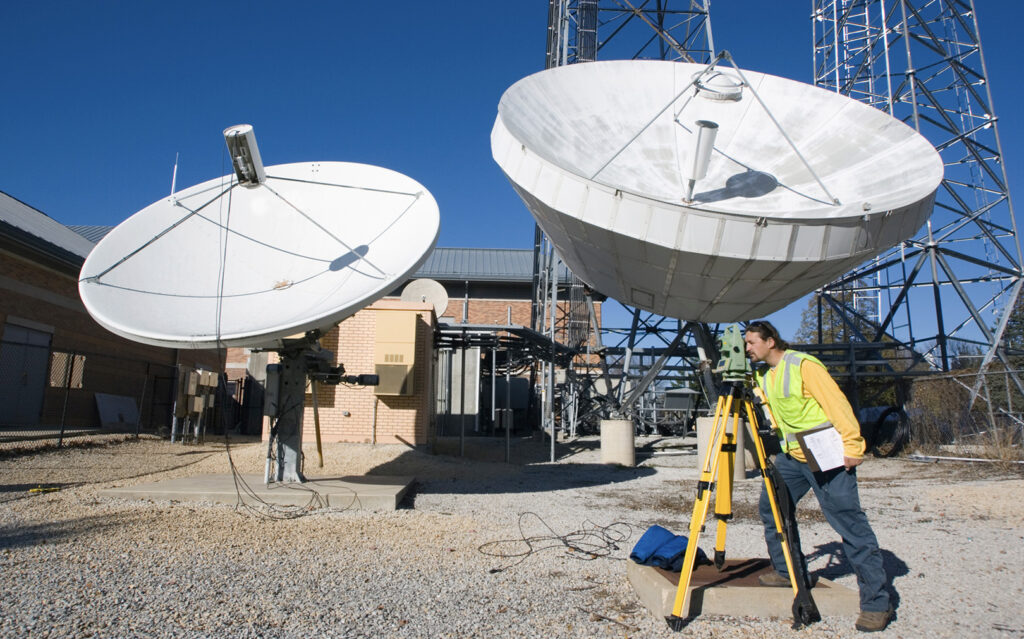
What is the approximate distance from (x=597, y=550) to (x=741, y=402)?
254 cm

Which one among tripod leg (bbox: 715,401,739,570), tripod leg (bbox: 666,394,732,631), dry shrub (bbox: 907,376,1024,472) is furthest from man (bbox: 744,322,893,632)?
dry shrub (bbox: 907,376,1024,472)

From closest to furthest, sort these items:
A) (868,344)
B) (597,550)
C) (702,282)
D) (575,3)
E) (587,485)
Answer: (597,550)
(702,282)
(587,485)
(868,344)
(575,3)

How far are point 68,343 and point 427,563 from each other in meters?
15.9

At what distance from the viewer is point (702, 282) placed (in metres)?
9.29

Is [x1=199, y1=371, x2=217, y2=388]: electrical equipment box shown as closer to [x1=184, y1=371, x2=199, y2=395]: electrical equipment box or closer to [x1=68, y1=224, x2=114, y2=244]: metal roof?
[x1=184, y1=371, x2=199, y2=395]: electrical equipment box

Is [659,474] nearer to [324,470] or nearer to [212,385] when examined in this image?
[324,470]

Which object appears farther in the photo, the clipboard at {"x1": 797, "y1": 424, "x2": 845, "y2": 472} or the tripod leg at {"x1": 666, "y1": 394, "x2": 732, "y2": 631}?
the clipboard at {"x1": 797, "y1": 424, "x2": 845, "y2": 472}

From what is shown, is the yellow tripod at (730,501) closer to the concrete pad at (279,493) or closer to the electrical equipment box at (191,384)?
the concrete pad at (279,493)

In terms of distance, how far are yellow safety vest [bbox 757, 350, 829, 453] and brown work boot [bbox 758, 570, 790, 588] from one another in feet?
2.61

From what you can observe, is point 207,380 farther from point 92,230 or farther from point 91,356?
point 92,230

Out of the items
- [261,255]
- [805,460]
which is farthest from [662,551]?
[261,255]

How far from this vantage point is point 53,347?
14312 millimetres

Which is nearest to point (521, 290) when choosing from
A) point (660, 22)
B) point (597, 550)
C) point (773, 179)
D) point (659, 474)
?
point (660, 22)

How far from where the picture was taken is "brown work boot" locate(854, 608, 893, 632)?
377cm
